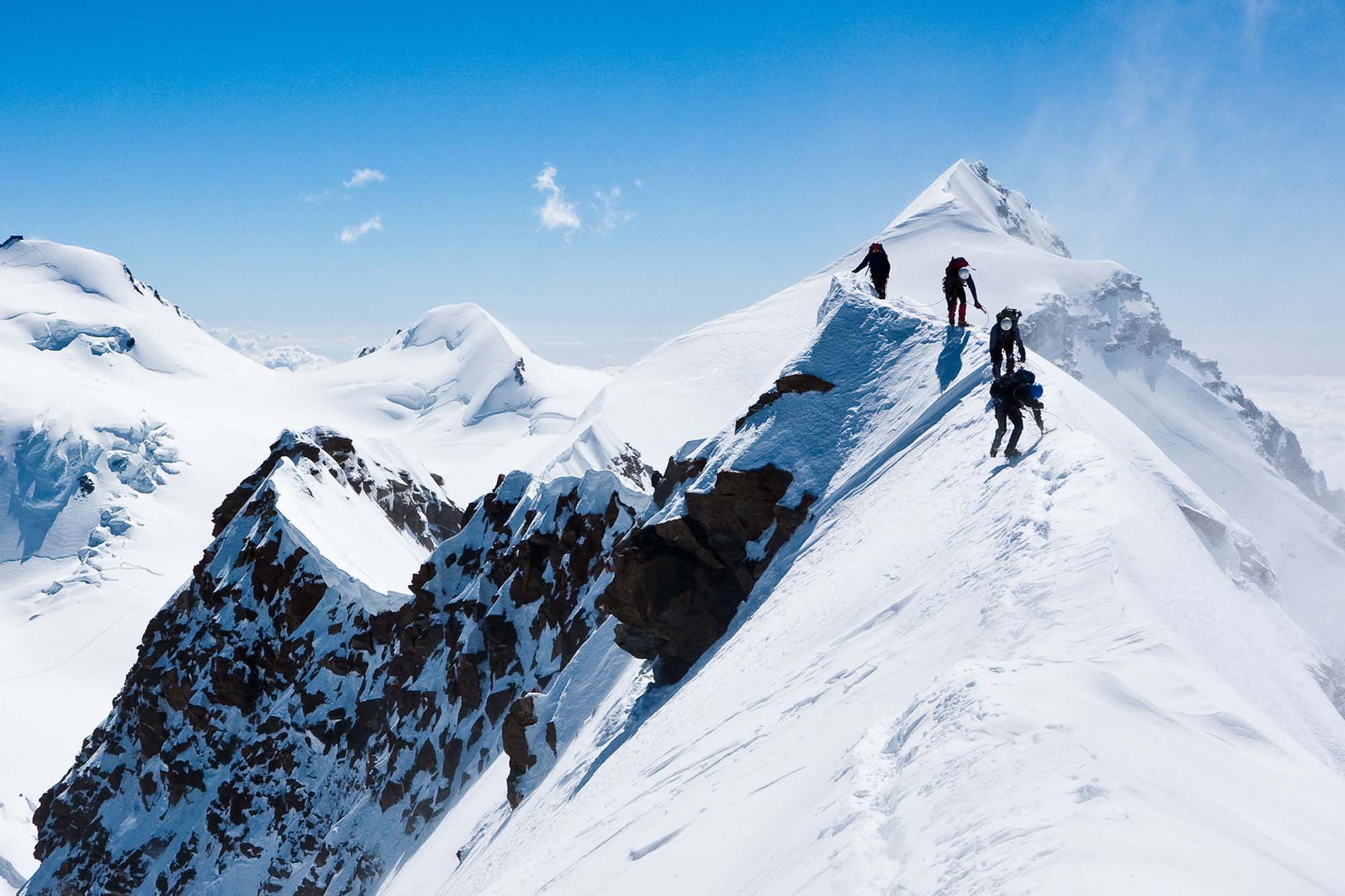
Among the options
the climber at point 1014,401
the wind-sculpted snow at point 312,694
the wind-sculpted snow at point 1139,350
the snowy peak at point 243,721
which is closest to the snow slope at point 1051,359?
the wind-sculpted snow at point 1139,350

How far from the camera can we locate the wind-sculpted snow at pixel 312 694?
4366 centimetres

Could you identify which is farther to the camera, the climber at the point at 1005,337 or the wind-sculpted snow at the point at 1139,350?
the wind-sculpted snow at the point at 1139,350

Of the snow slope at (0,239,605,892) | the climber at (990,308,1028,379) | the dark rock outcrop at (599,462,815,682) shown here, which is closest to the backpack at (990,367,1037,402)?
the climber at (990,308,1028,379)

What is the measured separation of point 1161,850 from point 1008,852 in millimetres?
972

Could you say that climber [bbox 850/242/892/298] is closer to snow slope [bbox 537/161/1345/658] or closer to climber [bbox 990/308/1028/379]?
climber [bbox 990/308/1028/379]

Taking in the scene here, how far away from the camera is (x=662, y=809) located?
11875mm

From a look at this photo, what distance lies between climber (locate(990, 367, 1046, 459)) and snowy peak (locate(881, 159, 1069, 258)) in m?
107

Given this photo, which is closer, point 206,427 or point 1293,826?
point 1293,826

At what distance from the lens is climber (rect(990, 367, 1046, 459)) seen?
47.0 ft

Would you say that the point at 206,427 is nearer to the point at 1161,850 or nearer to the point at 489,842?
the point at 489,842

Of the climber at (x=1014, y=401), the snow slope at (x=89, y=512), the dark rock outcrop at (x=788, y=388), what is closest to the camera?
the climber at (x=1014, y=401)

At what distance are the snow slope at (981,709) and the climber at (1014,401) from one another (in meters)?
0.46

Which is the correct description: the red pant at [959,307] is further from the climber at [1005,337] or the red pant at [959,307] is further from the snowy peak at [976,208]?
the snowy peak at [976,208]

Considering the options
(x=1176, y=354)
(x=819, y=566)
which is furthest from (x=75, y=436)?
(x=1176, y=354)
